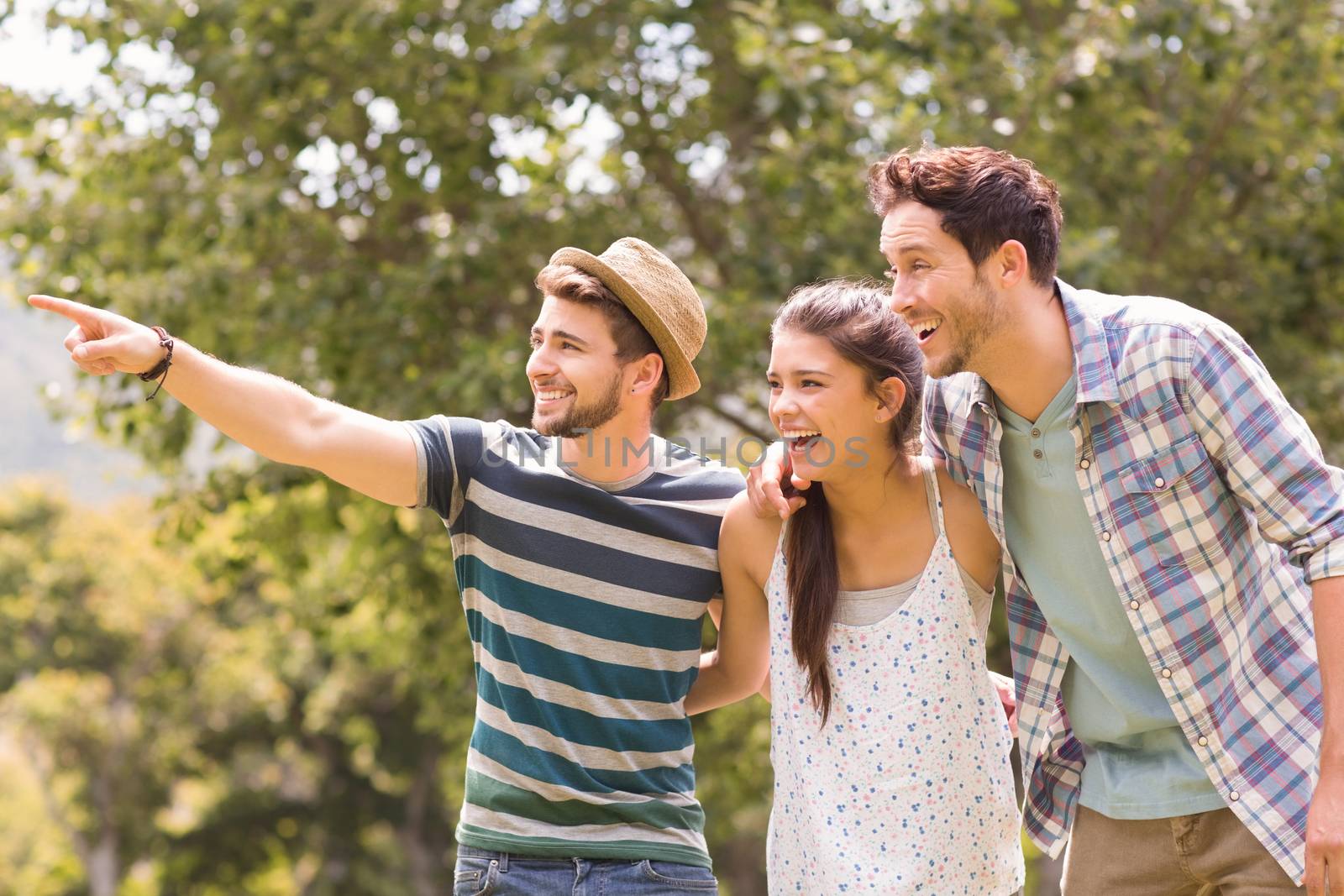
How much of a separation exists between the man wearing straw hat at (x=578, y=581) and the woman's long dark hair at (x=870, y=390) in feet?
0.94

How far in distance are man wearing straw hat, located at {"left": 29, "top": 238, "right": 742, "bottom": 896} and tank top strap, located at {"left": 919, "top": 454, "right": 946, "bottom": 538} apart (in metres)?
0.46

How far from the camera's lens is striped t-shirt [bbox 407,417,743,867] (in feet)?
9.42

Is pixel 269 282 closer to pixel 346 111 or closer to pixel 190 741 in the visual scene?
pixel 346 111

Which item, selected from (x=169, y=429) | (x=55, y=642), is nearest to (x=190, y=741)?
(x=55, y=642)

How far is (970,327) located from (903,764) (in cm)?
84

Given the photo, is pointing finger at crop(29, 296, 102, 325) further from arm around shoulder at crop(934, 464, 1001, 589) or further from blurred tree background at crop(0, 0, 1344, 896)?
blurred tree background at crop(0, 0, 1344, 896)

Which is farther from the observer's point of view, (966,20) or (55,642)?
(55,642)

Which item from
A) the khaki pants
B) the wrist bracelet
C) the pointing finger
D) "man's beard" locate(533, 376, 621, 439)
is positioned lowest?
the khaki pants

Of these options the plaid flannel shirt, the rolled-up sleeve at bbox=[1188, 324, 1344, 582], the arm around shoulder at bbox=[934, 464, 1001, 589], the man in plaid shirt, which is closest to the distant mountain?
the arm around shoulder at bbox=[934, 464, 1001, 589]

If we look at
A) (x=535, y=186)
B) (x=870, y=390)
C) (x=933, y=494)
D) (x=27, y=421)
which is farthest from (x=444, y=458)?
(x=27, y=421)

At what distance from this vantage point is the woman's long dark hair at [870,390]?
273 centimetres

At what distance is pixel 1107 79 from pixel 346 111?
4026 mm

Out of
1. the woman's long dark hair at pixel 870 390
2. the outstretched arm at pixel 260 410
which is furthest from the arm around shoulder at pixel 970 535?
the outstretched arm at pixel 260 410

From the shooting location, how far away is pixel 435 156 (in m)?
7.73
